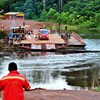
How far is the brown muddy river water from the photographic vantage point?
18.3m

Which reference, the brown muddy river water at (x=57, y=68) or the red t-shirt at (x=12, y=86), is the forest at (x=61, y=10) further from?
the red t-shirt at (x=12, y=86)

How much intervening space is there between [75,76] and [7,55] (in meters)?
10.5

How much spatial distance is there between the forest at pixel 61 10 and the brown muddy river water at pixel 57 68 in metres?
33.7

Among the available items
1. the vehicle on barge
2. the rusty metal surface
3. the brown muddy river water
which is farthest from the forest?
the rusty metal surface

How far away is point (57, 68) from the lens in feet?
76.7

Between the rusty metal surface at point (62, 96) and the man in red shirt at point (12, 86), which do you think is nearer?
the man in red shirt at point (12, 86)

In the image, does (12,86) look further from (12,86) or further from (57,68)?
(57,68)

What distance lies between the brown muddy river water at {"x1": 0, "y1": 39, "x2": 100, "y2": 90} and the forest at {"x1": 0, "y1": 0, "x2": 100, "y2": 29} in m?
33.7

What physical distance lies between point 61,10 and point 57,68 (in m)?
53.5

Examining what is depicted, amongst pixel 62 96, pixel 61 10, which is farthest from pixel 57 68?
pixel 61 10

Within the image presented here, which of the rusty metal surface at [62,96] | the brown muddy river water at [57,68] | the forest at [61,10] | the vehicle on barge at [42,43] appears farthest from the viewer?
the forest at [61,10]

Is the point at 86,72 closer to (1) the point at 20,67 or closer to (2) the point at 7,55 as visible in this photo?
(1) the point at 20,67

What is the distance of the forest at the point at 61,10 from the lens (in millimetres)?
66688

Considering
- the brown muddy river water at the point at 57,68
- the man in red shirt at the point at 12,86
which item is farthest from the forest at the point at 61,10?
the man in red shirt at the point at 12,86
